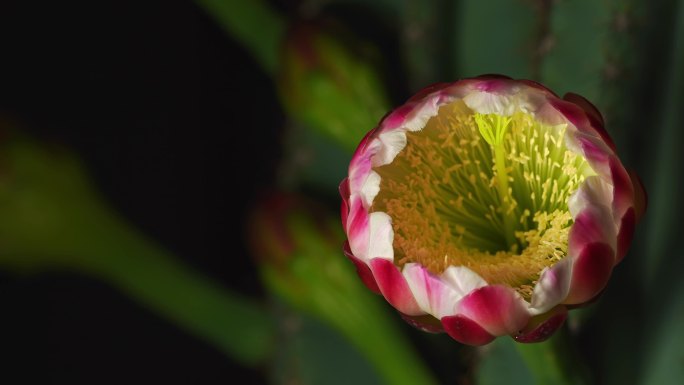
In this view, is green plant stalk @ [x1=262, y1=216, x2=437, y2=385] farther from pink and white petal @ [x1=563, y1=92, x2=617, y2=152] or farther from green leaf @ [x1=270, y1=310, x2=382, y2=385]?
pink and white petal @ [x1=563, y1=92, x2=617, y2=152]

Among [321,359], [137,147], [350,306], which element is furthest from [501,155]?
[137,147]

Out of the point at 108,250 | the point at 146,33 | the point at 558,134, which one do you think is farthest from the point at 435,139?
the point at 146,33

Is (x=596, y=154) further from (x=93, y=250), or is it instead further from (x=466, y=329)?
(x=93, y=250)

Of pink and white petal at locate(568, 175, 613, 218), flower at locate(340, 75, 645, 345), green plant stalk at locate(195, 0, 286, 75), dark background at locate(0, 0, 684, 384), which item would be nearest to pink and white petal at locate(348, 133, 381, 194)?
flower at locate(340, 75, 645, 345)

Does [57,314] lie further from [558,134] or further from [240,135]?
[558,134]

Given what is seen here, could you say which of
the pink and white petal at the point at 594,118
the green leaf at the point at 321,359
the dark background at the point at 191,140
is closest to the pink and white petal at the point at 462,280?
the pink and white petal at the point at 594,118

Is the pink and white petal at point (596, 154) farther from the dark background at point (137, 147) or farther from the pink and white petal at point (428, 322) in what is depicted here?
the dark background at point (137, 147)
